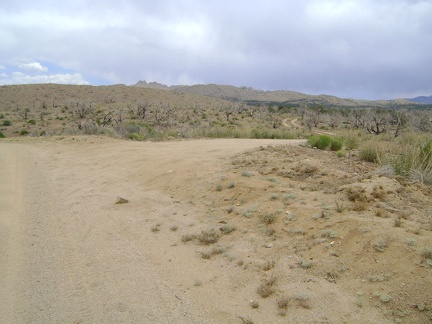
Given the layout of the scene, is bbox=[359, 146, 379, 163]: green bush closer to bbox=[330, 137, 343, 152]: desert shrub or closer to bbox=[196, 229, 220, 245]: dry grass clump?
bbox=[330, 137, 343, 152]: desert shrub

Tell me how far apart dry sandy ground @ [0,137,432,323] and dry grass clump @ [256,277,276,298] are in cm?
3

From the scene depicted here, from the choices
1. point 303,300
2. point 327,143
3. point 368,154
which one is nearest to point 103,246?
point 303,300

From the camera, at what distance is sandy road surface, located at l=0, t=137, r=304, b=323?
16.3 feet

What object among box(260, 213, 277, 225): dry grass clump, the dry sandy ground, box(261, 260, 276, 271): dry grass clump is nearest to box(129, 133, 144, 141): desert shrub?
the dry sandy ground

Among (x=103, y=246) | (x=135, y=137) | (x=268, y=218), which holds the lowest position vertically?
(x=103, y=246)

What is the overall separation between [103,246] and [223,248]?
2.42 m

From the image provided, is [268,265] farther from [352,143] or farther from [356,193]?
[352,143]

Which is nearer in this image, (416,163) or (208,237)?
(208,237)

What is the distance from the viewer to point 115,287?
5516mm

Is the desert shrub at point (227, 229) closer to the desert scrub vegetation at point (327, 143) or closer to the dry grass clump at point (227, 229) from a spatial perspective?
the dry grass clump at point (227, 229)

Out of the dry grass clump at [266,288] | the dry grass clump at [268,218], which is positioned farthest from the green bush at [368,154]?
the dry grass clump at [266,288]

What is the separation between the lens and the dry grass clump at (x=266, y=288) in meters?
5.07

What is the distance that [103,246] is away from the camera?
23.2 ft

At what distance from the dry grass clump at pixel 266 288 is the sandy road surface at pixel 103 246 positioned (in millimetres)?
463
